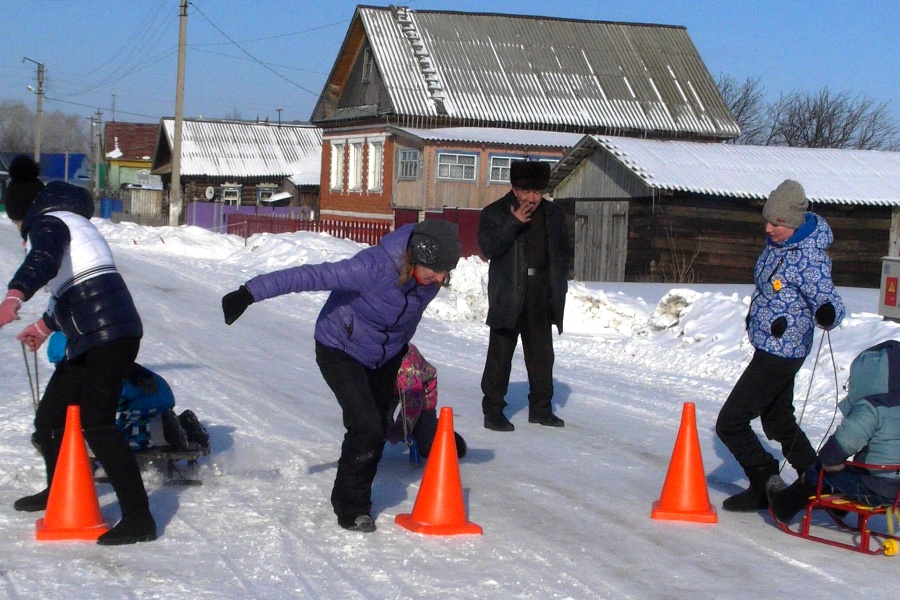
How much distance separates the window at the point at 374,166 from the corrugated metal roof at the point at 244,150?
13.8 m

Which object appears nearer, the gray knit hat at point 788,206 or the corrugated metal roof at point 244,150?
the gray knit hat at point 788,206

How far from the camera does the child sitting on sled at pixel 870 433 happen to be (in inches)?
189

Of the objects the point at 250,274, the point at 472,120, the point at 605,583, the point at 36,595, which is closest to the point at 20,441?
the point at 36,595

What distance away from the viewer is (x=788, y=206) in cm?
539

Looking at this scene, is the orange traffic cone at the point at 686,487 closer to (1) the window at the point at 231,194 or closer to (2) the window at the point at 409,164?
(2) the window at the point at 409,164

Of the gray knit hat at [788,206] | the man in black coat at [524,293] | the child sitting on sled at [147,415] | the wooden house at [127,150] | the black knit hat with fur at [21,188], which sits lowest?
the child sitting on sled at [147,415]

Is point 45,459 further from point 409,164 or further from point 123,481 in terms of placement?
point 409,164

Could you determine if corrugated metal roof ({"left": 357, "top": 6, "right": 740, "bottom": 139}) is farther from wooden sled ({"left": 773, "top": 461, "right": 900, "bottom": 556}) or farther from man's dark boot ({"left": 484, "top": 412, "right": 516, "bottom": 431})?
wooden sled ({"left": 773, "top": 461, "right": 900, "bottom": 556})

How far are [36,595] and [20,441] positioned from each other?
9.17ft

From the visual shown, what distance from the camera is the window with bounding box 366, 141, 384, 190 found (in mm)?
37344

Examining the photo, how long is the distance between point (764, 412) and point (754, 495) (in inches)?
18.2

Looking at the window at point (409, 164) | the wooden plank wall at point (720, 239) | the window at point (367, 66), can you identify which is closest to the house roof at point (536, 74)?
the window at point (367, 66)

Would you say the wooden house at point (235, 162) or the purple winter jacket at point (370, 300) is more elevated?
the wooden house at point (235, 162)

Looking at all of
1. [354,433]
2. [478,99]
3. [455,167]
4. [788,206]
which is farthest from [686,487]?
[478,99]
